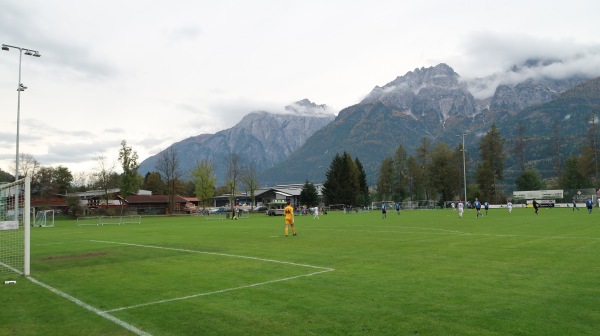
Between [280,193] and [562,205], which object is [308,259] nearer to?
[562,205]

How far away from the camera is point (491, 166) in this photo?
97125 millimetres

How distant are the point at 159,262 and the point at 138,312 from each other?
6.90 metres

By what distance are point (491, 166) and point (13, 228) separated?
94.6 meters

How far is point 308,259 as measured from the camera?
1448 cm

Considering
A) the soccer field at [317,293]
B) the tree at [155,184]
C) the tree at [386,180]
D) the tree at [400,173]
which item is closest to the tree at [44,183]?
the tree at [155,184]

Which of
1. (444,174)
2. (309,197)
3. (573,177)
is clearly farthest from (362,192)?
(573,177)

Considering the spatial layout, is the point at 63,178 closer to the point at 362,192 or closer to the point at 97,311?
the point at 362,192

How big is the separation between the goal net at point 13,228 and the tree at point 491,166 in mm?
92842

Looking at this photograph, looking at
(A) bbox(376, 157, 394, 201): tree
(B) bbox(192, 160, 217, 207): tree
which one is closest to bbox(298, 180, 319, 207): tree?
(B) bbox(192, 160, 217, 207): tree

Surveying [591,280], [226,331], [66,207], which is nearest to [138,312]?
[226,331]

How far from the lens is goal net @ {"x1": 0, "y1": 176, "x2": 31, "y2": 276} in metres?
13.4

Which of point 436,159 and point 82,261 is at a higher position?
point 436,159

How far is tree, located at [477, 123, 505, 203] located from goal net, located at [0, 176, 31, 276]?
92.8m

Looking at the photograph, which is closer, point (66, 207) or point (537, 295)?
point (537, 295)
